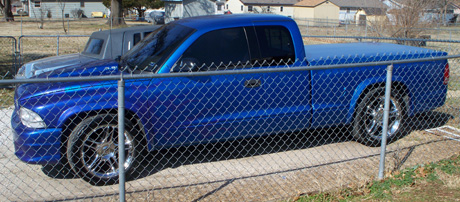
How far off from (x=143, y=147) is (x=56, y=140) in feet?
2.88

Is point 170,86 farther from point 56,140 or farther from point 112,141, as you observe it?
point 56,140

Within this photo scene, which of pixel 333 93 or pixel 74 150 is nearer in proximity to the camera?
pixel 74 150

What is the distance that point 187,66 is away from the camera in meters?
4.79

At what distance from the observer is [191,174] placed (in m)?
4.97

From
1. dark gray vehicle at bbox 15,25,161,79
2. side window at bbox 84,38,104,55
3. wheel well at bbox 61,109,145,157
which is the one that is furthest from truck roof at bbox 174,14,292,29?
side window at bbox 84,38,104,55

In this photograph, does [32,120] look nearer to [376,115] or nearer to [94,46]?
[376,115]

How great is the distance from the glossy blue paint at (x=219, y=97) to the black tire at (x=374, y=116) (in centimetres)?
14

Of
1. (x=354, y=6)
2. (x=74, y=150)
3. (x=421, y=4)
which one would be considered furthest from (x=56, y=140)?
(x=354, y=6)

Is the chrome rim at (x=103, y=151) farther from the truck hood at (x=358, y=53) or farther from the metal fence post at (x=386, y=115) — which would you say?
the metal fence post at (x=386, y=115)

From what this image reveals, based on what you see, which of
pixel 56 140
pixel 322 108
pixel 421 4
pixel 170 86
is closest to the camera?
pixel 56 140

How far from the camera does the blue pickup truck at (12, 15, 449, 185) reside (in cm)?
436

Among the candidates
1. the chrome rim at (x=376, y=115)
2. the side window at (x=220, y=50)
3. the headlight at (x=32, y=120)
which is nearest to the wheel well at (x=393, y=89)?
the chrome rim at (x=376, y=115)

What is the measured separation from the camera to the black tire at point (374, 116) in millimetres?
5682

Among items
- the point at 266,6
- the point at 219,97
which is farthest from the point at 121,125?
the point at 266,6
